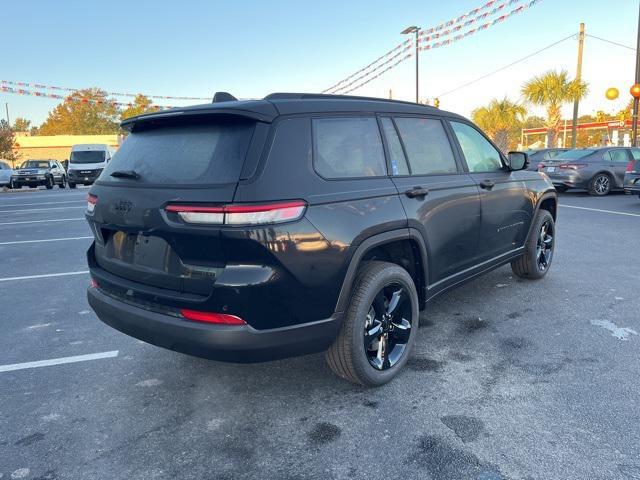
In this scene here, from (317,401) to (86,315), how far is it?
280cm

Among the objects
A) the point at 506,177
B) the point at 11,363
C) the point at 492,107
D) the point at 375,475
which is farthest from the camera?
the point at 492,107

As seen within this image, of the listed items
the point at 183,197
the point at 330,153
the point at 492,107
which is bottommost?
the point at 183,197

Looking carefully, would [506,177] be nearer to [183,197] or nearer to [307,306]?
[307,306]

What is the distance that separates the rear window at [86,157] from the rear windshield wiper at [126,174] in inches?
980

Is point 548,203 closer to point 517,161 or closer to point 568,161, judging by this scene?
point 517,161

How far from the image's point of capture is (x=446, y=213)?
148 inches

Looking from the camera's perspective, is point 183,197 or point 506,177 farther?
point 506,177

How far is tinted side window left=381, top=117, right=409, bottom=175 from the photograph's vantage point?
11.2ft

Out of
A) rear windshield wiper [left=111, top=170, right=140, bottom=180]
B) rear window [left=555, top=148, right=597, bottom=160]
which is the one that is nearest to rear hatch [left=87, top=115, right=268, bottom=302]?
rear windshield wiper [left=111, top=170, right=140, bottom=180]

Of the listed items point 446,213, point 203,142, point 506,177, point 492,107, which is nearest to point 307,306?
point 203,142

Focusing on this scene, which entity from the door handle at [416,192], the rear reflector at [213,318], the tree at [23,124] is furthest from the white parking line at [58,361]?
the tree at [23,124]

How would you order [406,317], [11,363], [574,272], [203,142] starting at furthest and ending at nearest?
[574,272] < [11,363] < [406,317] < [203,142]

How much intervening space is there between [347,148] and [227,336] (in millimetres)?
1344

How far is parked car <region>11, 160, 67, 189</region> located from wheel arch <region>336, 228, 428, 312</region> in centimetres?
2738
